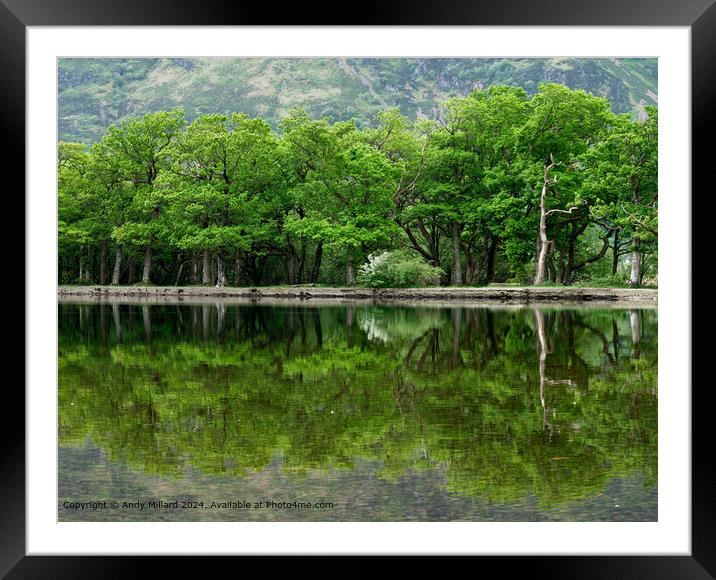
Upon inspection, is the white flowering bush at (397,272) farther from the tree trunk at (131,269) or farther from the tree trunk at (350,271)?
the tree trunk at (131,269)

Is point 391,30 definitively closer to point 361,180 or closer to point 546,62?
point 361,180

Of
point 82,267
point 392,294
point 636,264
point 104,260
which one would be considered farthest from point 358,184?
point 82,267

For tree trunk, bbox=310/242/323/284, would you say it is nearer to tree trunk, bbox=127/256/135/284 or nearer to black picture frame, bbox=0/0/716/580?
tree trunk, bbox=127/256/135/284

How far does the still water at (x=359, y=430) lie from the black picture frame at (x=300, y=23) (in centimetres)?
98

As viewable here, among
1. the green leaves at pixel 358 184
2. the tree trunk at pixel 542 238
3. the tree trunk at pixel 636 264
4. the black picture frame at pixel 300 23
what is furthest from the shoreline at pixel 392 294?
the black picture frame at pixel 300 23

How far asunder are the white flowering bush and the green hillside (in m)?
63.3

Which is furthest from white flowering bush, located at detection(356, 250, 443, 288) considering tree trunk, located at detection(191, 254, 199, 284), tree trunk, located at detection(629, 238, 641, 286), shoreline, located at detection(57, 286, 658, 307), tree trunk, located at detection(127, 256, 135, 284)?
tree trunk, located at detection(127, 256, 135, 284)

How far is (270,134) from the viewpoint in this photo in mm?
42312

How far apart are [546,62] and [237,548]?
116489 mm

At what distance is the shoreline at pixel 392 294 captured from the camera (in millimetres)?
31547

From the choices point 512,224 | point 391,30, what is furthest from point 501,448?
point 512,224

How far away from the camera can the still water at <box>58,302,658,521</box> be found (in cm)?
544

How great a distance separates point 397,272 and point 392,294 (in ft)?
3.34
